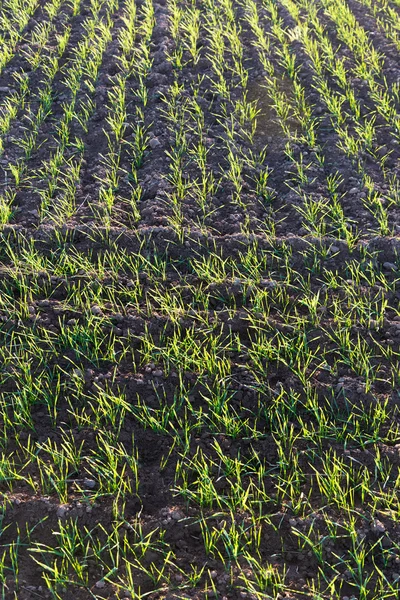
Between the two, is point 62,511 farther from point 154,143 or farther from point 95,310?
point 154,143

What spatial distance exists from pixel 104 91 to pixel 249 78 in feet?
3.32

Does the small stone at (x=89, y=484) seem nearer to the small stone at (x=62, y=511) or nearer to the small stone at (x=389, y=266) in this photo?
the small stone at (x=62, y=511)

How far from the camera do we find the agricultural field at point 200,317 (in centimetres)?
218

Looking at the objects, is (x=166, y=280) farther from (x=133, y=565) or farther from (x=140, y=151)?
(x=133, y=565)

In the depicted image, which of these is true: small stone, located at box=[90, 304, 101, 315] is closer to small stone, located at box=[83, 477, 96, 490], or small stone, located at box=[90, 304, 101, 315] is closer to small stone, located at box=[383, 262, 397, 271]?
small stone, located at box=[83, 477, 96, 490]

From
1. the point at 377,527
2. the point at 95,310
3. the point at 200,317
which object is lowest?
the point at 95,310

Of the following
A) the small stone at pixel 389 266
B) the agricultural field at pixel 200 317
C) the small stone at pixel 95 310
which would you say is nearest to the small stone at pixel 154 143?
the agricultural field at pixel 200 317

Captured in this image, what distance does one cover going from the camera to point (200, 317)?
2941 millimetres

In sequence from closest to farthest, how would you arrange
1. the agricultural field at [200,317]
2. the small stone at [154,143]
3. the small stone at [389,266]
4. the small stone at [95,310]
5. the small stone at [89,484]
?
the agricultural field at [200,317] < the small stone at [89,484] < the small stone at [95,310] < the small stone at [389,266] < the small stone at [154,143]

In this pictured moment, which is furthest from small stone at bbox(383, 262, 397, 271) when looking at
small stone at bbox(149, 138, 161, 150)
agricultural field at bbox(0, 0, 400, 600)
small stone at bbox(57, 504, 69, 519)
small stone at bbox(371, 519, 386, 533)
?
small stone at bbox(57, 504, 69, 519)

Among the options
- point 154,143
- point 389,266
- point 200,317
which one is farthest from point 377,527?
point 154,143

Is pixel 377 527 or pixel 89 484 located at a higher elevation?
pixel 377 527

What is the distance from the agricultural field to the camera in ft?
7.15

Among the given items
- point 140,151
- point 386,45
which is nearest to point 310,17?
point 386,45
